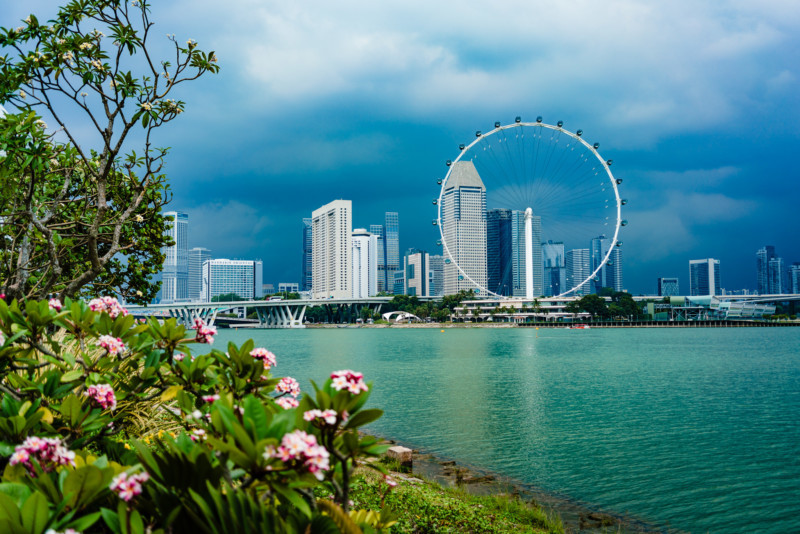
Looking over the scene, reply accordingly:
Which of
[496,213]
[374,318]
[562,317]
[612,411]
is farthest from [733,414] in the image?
[496,213]

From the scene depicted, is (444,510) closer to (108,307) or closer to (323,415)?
(108,307)

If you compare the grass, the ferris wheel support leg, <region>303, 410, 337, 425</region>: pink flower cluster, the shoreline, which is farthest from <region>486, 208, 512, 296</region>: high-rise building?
<region>303, 410, 337, 425</region>: pink flower cluster

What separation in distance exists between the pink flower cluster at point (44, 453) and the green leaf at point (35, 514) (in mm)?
510

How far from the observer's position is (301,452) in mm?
2311

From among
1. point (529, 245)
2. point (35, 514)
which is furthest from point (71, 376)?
point (529, 245)

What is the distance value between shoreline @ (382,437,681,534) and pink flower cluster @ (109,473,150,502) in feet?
24.2

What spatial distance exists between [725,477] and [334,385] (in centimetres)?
1187

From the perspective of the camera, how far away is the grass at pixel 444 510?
6.50m

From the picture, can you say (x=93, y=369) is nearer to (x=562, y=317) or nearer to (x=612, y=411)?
(x=612, y=411)

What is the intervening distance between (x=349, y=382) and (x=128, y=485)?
103 centimetres

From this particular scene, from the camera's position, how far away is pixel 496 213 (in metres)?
173

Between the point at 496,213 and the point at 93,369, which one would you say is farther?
the point at 496,213

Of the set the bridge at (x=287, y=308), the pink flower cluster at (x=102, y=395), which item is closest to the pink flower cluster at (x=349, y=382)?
the pink flower cluster at (x=102, y=395)

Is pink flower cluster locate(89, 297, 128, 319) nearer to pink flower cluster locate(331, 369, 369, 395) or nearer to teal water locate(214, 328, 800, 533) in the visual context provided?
pink flower cluster locate(331, 369, 369, 395)
